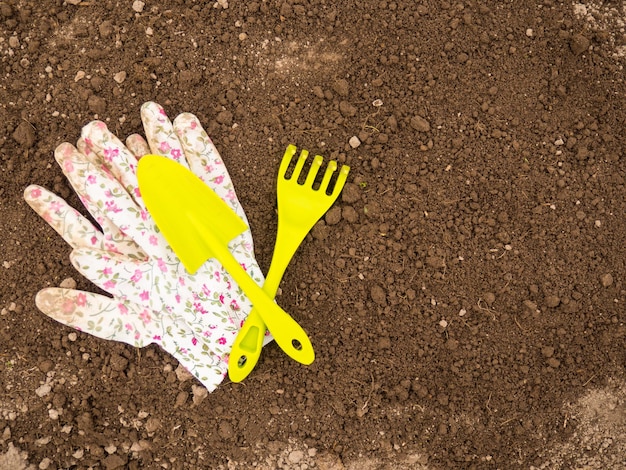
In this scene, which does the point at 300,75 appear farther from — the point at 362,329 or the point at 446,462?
the point at 446,462

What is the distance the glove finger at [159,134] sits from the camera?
1.49 metres

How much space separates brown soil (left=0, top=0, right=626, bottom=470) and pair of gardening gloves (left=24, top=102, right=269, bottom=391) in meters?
0.05

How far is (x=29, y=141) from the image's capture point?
1513 millimetres

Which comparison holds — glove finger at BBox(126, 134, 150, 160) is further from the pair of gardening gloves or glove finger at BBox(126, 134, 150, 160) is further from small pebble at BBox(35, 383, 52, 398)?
small pebble at BBox(35, 383, 52, 398)

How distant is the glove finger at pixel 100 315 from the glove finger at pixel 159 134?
0.37 m

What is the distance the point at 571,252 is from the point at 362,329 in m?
0.54

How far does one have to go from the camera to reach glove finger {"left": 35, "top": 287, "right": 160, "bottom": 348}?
1.42 m

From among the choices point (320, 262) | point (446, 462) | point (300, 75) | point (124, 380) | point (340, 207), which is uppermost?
point (300, 75)

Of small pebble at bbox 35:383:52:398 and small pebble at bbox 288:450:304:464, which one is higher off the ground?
small pebble at bbox 35:383:52:398

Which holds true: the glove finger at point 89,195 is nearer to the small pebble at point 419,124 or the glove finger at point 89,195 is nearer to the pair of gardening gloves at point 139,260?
the pair of gardening gloves at point 139,260

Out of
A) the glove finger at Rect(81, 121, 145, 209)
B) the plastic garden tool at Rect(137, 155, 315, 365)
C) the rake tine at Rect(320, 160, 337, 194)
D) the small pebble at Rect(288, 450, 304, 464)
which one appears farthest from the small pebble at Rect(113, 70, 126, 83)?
the small pebble at Rect(288, 450, 304, 464)

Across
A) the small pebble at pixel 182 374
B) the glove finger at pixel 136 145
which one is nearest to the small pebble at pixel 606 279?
the small pebble at pixel 182 374

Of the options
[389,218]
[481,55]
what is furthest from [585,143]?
[389,218]

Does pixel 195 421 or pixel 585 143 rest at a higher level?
pixel 585 143
